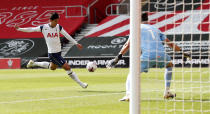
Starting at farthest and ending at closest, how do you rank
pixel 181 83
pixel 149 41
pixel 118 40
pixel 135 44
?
pixel 118 40
pixel 181 83
pixel 149 41
pixel 135 44

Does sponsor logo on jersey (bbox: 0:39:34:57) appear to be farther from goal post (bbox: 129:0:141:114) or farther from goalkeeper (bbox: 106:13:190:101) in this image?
goal post (bbox: 129:0:141:114)

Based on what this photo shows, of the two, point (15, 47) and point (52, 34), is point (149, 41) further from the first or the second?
point (15, 47)

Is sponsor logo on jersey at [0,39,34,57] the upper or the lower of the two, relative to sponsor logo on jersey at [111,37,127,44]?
lower

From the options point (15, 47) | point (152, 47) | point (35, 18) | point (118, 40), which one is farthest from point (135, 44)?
point (35, 18)

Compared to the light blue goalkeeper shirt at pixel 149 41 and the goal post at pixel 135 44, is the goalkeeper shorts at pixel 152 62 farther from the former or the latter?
the goal post at pixel 135 44

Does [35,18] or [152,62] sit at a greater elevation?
[35,18]

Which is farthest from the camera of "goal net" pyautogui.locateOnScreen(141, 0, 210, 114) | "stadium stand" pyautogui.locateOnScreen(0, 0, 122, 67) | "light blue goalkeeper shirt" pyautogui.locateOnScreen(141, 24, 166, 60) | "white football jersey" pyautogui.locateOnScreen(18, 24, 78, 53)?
"stadium stand" pyautogui.locateOnScreen(0, 0, 122, 67)

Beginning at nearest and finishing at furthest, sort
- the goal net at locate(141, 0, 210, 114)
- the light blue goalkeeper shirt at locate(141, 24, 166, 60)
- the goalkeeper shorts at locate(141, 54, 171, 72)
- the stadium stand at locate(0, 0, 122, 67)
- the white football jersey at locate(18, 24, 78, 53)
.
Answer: the goal net at locate(141, 0, 210, 114), the light blue goalkeeper shirt at locate(141, 24, 166, 60), the goalkeeper shorts at locate(141, 54, 171, 72), the white football jersey at locate(18, 24, 78, 53), the stadium stand at locate(0, 0, 122, 67)

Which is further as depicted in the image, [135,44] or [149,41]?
[149,41]

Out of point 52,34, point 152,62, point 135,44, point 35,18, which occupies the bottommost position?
point 152,62

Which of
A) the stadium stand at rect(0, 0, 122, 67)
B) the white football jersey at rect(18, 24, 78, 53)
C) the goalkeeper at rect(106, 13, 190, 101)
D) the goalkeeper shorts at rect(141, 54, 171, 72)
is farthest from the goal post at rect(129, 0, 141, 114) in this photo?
the stadium stand at rect(0, 0, 122, 67)

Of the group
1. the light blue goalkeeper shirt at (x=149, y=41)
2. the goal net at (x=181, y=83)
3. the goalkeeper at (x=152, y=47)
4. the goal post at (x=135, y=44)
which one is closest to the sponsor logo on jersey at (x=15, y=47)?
the goal net at (x=181, y=83)

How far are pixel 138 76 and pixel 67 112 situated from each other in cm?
286

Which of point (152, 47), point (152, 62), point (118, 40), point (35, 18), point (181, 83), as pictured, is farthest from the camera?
point (35, 18)
